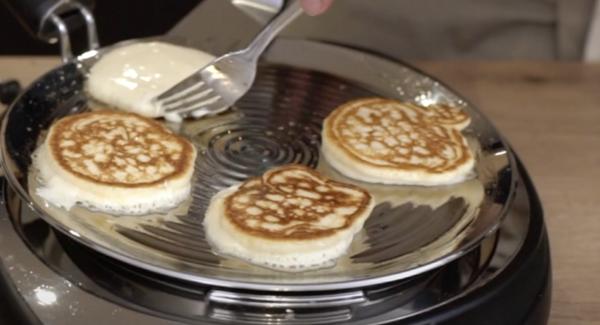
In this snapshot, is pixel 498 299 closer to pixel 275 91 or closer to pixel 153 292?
pixel 153 292

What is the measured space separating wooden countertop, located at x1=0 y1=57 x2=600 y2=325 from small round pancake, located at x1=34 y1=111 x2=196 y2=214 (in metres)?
0.40

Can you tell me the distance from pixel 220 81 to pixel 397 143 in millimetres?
200

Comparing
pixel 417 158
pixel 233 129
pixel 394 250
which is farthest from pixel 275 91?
pixel 394 250

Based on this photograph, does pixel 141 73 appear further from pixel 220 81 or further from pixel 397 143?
pixel 397 143

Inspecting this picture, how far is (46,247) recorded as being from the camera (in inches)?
33.2

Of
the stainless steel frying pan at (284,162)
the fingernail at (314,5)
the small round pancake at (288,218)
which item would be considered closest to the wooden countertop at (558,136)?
the stainless steel frying pan at (284,162)

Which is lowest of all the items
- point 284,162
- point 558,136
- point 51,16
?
point 558,136

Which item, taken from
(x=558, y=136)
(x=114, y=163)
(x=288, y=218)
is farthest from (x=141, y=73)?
(x=558, y=136)

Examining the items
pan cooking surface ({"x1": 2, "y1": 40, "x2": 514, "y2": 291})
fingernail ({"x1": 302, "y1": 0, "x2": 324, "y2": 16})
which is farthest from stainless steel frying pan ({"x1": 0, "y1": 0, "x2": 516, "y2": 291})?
fingernail ({"x1": 302, "y1": 0, "x2": 324, "y2": 16})

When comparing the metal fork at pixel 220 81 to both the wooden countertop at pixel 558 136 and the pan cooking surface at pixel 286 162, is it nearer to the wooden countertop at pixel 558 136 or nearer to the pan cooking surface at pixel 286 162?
the pan cooking surface at pixel 286 162

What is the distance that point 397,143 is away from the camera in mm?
1002

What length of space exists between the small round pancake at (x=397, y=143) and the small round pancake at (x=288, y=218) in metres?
0.05

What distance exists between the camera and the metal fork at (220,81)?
102cm

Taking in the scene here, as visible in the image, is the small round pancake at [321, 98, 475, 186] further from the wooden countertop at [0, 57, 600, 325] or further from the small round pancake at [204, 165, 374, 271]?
the wooden countertop at [0, 57, 600, 325]
